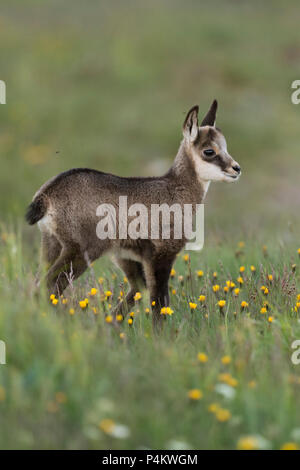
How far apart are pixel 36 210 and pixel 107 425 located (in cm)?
254

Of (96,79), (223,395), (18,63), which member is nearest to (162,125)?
(96,79)

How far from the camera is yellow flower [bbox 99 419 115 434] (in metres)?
3.55

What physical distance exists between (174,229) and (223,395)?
7.88 feet

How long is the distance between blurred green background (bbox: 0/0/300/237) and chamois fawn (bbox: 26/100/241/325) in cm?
576

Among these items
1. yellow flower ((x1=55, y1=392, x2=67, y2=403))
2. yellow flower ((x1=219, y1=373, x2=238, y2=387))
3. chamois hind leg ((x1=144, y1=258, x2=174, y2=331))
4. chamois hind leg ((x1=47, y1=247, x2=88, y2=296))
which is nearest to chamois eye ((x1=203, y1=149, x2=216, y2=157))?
chamois hind leg ((x1=144, y1=258, x2=174, y2=331))

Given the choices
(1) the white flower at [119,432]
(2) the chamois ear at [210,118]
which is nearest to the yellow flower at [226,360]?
(1) the white flower at [119,432]

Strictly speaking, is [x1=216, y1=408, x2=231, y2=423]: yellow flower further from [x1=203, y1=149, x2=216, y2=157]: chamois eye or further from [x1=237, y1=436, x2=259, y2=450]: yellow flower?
[x1=203, y1=149, x2=216, y2=157]: chamois eye

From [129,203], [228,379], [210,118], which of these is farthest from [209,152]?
[228,379]

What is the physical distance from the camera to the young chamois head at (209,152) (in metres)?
6.29

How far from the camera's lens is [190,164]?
259 inches

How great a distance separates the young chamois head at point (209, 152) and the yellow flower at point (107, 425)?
125 inches

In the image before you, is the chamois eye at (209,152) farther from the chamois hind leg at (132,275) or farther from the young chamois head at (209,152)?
the chamois hind leg at (132,275)
